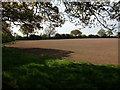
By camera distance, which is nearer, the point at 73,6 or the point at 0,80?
the point at 0,80

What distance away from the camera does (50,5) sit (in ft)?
27.1

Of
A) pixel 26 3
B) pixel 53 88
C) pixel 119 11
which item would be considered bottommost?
pixel 53 88

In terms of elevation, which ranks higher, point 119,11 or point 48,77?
point 119,11

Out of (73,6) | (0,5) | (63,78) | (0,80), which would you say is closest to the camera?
(0,80)

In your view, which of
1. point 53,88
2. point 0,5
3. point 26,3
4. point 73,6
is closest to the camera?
point 53,88

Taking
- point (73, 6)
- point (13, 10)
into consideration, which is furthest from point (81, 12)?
point (13, 10)

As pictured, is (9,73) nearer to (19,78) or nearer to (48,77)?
(19,78)

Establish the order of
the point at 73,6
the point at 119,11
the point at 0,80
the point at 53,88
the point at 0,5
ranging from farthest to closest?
1. the point at 0,5
2. the point at 73,6
3. the point at 119,11
4. the point at 0,80
5. the point at 53,88

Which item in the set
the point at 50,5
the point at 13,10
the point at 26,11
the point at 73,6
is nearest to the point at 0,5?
the point at 13,10

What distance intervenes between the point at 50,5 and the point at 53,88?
5.78 m

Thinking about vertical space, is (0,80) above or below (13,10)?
below

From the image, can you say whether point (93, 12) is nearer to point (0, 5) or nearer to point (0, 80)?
point (0, 80)

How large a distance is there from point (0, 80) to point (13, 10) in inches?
338

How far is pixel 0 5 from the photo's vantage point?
10727 millimetres
